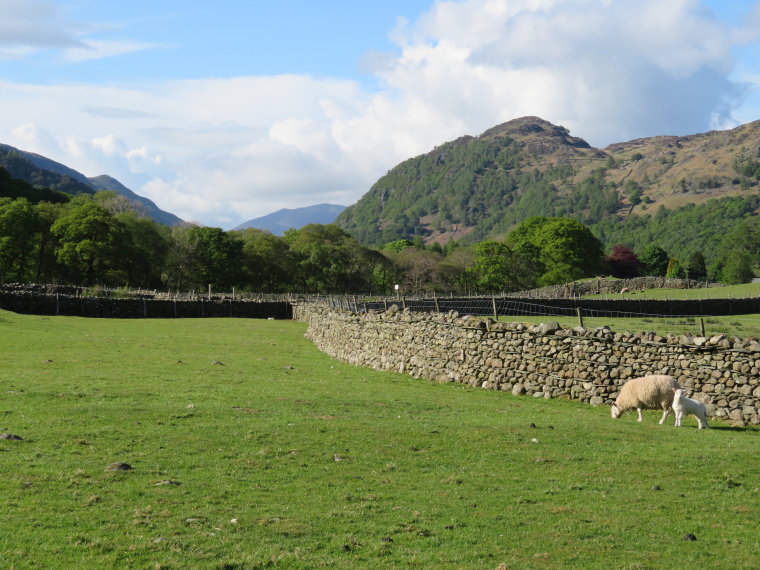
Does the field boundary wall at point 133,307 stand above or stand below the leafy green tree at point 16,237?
below

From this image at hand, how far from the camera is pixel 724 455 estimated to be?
35.8 ft

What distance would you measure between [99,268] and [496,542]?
253 feet

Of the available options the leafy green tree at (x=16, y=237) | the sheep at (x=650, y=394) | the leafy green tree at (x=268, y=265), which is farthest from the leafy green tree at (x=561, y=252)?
the sheep at (x=650, y=394)

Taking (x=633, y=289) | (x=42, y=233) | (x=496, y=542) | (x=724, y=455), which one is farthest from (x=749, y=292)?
(x=42, y=233)

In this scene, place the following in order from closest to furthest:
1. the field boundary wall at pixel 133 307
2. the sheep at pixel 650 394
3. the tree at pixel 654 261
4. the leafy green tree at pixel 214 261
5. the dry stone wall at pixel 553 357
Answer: the sheep at pixel 650 394 < the dry stone wall at pixel 553 357 < the field boundary wall at pixel 133 307 < the leafy green tree at pixel 214 261 < the tree at pixel 654 261

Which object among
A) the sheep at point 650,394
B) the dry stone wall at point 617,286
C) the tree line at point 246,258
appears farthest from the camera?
the dry stone wall at point 617,286

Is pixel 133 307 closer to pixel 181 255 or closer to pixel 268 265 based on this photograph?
pixel 181 255

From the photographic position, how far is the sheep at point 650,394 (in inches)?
575

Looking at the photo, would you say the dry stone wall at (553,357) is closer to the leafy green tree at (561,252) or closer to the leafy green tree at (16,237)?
the leafy green tree at (16,237)

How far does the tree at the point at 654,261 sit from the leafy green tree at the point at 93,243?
125m

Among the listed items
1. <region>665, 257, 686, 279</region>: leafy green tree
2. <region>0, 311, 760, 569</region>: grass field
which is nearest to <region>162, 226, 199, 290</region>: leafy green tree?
<region>0, 311, 760, 569</region>: grass field

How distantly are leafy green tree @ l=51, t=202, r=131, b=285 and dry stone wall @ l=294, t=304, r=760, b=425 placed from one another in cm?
5441

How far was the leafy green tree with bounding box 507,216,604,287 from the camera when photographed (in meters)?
105

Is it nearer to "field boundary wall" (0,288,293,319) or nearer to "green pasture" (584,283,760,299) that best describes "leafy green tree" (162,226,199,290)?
"field boundary wall" (0,288,293,319)
